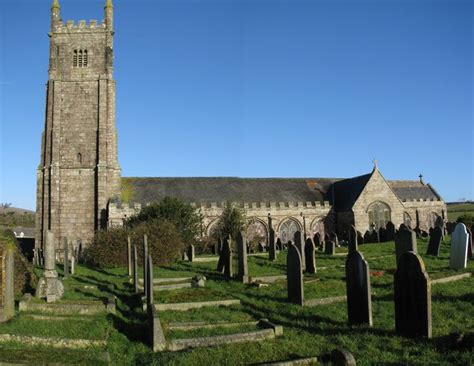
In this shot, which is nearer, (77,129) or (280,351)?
A: (280,351)

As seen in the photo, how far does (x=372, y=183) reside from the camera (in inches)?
1341

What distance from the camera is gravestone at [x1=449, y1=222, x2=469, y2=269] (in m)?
12.5

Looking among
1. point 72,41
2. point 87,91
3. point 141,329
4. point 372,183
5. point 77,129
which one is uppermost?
point 72,41

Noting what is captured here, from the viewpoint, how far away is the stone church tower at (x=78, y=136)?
104ft

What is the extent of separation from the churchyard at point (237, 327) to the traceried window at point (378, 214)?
21.9 metres

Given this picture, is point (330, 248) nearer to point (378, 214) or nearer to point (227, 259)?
point (227, 259)

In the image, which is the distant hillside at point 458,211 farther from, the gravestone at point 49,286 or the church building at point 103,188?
the gravestone at point 49,286

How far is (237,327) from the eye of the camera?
7.71m

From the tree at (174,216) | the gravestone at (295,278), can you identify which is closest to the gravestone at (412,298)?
the gravestone at (295,278)

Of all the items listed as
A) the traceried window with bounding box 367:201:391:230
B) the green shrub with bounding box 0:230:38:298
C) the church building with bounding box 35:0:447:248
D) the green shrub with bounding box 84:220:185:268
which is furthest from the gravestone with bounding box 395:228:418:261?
the traceried window with bounding box 367:201:391:230

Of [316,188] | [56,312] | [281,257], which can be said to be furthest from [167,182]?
[56,312]

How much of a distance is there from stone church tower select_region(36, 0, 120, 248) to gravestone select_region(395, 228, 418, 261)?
2277cm

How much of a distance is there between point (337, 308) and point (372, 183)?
2653cm

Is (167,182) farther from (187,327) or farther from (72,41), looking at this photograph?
(187,327)
